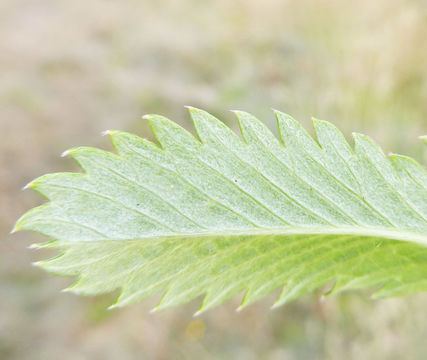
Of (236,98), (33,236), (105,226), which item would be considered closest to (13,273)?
(33,236)

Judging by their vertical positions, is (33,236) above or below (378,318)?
above

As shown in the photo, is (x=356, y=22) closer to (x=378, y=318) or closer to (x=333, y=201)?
(x=378, y=318)

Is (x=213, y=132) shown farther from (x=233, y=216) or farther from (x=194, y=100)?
(x=194, y=100)

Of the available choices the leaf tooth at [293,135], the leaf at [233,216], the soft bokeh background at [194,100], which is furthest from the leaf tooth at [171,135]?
the soft bokeh background at [194,100]

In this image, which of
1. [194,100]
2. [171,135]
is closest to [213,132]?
[171,135]

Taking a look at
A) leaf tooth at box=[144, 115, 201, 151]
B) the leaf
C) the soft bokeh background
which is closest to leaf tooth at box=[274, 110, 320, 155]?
the leaf

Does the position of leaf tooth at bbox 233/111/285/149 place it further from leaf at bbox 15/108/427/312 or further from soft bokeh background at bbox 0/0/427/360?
soft bokeh background at bbox 0/0/427/360

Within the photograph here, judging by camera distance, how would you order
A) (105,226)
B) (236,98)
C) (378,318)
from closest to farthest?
(105,226) < (378,318) < (236,98)
